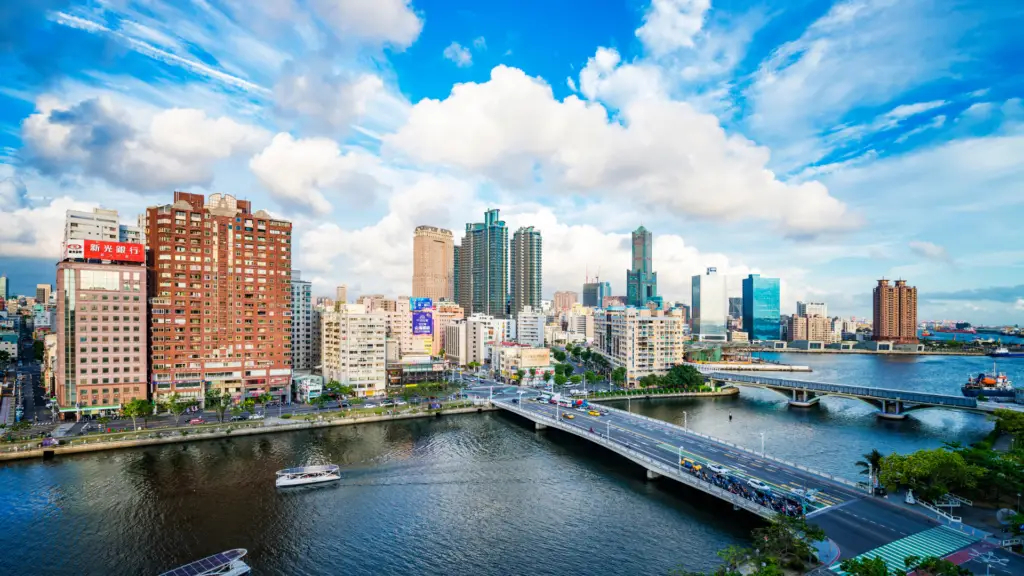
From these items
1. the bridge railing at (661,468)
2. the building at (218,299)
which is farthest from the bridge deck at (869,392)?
the building at (218,299)

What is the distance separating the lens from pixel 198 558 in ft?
107

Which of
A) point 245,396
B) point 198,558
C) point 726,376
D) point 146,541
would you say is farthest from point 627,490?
point 726,376

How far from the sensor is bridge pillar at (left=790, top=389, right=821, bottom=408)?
85.1 m

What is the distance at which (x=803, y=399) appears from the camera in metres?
85.8

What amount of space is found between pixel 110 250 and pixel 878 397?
11365 cm

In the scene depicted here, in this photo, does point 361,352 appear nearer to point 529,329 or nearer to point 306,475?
point 306,475

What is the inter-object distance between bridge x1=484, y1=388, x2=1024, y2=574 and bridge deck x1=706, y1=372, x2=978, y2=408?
3872 centimetres

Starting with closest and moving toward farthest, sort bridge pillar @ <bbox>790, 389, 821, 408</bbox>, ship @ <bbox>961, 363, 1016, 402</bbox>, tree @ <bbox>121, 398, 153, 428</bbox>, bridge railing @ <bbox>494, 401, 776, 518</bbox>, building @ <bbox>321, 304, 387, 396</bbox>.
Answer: bridge railing @ <bbox>494, 401, 776, 518</bbox> < tree @ <bbox>121, 398, 153, 428</bbox> < ship @ <bbox>961, 363, 1016, 402</bbox> < bridge pillar @ <bbox>790, 389, 821, 408</bbox> < building @ <bbox>321, 304, 387, 396</bbox>

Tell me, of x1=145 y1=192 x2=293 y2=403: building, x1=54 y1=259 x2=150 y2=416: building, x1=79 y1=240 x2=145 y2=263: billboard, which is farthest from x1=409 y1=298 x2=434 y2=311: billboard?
x1=79 y1=240 x2=145 y2=263: billboard

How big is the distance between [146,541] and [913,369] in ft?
589

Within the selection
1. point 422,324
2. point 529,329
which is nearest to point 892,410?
point 422,324

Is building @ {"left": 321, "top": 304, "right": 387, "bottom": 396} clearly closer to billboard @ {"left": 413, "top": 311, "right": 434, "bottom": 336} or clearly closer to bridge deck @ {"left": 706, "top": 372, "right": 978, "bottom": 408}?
billboard @ {"left": 413, "top": 311, "right": 434, "bottom": 336}

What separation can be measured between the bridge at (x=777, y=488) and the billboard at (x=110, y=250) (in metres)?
62.7

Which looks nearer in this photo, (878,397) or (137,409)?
(137,409)
